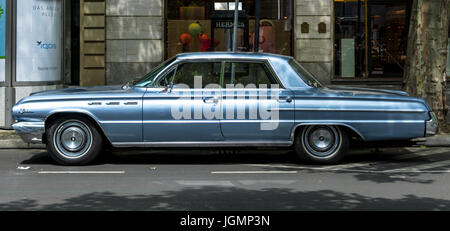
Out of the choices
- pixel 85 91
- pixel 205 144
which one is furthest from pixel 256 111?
pixel 85 91

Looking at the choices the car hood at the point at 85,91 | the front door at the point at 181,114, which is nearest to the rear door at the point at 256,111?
the front door at the point at 181,114

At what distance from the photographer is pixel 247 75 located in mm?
10180

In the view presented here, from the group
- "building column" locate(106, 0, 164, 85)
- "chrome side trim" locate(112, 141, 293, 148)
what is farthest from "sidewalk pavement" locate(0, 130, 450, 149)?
"building column" locate(106, 0, 164, 85)

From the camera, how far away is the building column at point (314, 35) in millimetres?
18125

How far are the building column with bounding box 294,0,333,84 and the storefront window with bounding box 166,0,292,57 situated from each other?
30 centimetres

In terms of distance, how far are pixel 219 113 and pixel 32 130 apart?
259 centimetres

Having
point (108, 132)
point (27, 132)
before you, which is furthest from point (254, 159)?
point (27, 132)

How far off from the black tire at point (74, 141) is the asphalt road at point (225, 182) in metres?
0.19

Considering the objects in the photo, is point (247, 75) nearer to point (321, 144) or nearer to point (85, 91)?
point (321, 144)

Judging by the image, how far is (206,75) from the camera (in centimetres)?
1018

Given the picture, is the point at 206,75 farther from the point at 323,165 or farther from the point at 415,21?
the point at 415,21

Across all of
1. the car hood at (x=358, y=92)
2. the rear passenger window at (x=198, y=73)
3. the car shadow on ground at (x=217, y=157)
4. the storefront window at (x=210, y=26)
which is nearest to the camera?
the rear passenger window at (x=198, y=73)

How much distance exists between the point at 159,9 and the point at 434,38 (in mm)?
A: 7383

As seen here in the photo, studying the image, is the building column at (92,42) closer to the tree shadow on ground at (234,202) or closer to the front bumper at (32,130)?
the front bumper at (32,130)
